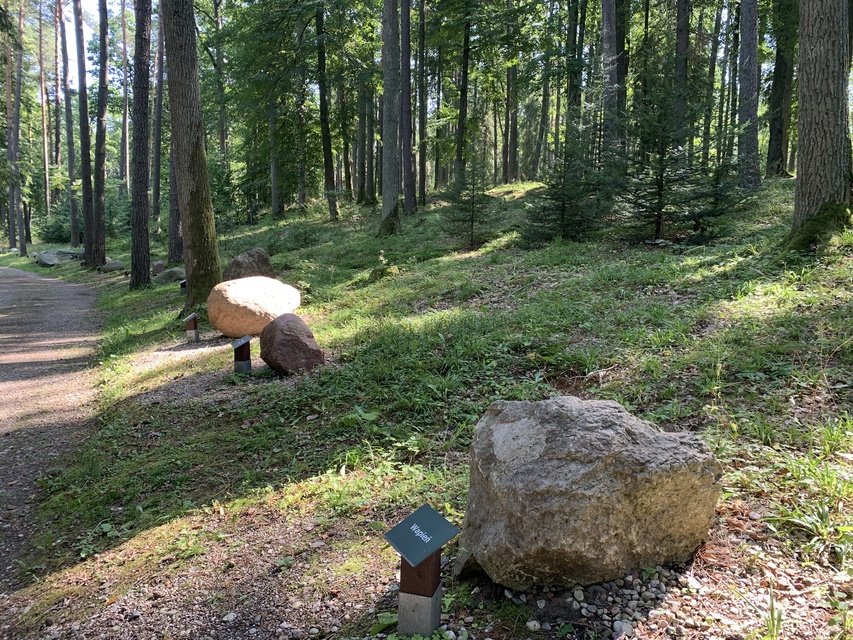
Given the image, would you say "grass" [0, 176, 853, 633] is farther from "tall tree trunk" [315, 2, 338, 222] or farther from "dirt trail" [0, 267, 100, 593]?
"tall tree trunk" [315, 2, 338, 222]

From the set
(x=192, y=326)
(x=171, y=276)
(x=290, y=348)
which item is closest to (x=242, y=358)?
(x=290, y=348)

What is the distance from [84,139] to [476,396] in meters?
22.3

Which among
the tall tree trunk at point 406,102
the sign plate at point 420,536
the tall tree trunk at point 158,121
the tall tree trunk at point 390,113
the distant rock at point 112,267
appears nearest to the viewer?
→ the sign plate at point 420,536

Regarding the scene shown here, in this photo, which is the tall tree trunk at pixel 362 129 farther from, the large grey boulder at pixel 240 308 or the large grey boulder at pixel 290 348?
the large grey boulder at pixel 290 348

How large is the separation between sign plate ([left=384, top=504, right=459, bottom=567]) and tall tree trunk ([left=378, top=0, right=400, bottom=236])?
1426 cm

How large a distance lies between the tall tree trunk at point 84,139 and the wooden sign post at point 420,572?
2347cm

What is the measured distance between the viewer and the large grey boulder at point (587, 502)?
2521 millimetres

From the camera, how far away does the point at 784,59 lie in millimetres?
18734

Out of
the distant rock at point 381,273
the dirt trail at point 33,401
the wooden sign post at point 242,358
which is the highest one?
the distant rock at point 381,273

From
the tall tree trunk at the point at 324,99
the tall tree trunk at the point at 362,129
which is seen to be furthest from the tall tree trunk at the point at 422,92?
the tall tree trunk at the point at 324,99

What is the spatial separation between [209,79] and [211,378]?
1040 inches

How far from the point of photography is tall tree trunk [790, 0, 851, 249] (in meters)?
6.41

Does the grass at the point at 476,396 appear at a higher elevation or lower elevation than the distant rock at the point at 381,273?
lower

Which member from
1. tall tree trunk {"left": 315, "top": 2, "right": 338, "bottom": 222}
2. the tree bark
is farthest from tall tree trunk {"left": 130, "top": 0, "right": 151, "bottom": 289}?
the tree bark
